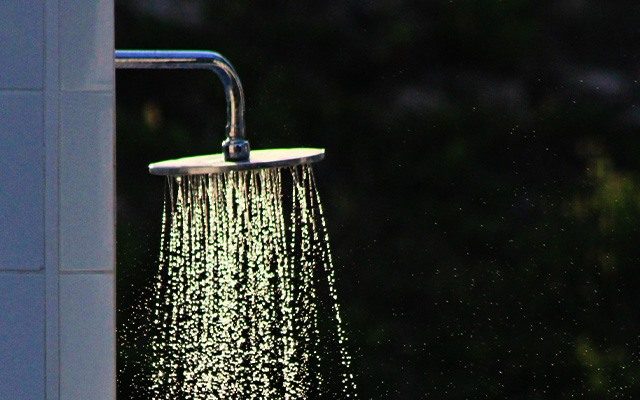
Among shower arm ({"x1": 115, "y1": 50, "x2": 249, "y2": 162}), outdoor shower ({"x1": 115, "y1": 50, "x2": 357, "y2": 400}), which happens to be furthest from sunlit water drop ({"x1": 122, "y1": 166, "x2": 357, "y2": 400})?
shower arm ({"x1": 115, "y1": 50, "x2": 249, "y2": 162})

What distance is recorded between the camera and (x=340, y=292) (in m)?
1.82

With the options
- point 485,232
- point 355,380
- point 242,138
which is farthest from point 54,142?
point 485,232

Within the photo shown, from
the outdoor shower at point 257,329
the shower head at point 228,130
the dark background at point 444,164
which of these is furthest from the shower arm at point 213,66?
the dark background at point 444,164

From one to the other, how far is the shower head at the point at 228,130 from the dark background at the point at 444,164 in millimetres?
1194

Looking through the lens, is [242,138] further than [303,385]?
No

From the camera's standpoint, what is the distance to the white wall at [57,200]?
0.46 meters

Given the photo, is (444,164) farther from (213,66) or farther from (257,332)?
(213,66)

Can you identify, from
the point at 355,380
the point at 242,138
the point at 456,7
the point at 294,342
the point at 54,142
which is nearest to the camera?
the point at 54,142

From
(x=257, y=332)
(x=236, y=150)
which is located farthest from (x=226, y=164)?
(x=257, y=332)

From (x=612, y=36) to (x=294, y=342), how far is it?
0.83 metres

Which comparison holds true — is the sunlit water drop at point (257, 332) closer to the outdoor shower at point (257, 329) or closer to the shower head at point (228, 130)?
the outdoor shower at point (257, 329)

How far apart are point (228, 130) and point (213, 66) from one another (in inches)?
1.9

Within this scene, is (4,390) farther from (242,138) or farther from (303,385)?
(303,385)

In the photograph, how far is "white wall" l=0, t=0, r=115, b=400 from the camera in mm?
459
